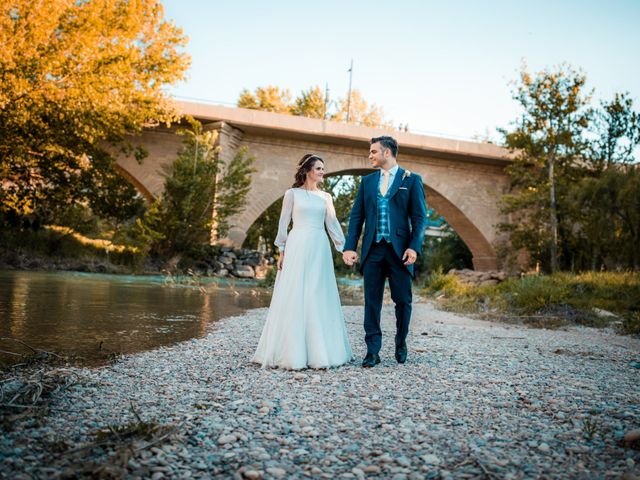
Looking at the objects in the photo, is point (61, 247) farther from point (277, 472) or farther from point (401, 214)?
point (277, 472)

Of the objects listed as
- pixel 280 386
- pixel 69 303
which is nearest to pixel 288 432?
pixel 280 386

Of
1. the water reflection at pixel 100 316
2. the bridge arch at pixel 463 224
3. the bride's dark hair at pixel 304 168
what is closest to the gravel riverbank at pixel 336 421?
the water reflection at pixel 100 316

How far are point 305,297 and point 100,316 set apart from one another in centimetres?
283

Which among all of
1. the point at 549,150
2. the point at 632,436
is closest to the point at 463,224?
the point at 549,150

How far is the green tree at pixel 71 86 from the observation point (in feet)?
38.2

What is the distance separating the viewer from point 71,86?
40.7ft

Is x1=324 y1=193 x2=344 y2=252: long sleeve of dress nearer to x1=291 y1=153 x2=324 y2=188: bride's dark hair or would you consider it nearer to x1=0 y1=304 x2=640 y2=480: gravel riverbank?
x1=291 y1=153 x2=324 y2=188: bride's dark hair

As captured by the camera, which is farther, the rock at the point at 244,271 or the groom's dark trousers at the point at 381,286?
the rock at the point at 244,271

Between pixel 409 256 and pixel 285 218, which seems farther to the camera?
pixel 285 218

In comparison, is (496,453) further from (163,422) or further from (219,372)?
(219,372)

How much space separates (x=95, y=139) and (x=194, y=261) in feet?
13.7

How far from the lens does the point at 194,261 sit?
50.1 feet

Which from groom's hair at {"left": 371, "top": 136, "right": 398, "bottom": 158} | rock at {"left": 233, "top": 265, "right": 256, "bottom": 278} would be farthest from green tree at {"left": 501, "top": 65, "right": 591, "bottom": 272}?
groom's hair at {"left": 371, "top": 136, "right": 398, "bottom": 158}

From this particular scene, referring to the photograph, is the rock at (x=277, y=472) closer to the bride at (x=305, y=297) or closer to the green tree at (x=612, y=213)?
the bride at (x=305, y=297)
